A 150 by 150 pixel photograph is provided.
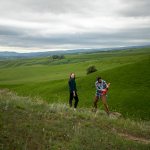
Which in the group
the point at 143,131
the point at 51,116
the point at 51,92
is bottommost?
the point at 51,92

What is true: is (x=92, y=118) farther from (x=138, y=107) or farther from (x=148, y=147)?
(x=138, y=107)

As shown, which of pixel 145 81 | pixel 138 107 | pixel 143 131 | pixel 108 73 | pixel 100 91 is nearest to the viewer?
pixel 143 131

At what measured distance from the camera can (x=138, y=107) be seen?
1446 inches

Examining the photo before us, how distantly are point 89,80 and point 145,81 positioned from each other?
12650mm

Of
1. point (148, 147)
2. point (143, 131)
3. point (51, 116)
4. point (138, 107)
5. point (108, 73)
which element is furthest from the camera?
point (108, 73)


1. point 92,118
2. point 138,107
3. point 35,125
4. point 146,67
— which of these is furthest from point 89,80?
point 35,125

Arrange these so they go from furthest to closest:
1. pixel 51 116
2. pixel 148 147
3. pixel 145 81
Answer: pixel 145 81, pixel 51 116, pixel 148 147

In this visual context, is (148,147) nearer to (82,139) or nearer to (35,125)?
(82,139)

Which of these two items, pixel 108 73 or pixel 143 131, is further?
pixel 108 73

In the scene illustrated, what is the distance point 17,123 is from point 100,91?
1245cm

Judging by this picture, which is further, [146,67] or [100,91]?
[146,67]

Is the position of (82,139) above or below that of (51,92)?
above

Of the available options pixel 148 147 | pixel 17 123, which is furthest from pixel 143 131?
pixel 17 123

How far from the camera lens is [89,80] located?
59406 mm
